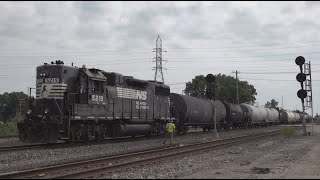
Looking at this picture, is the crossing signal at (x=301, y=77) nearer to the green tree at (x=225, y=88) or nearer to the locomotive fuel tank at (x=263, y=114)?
the locomotive fuel tank at (x=263, y=114)

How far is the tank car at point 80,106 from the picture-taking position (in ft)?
69.6

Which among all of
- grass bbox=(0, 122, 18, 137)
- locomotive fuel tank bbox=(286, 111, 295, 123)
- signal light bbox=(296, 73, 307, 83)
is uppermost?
signal light bbox=(296, 73, 307, 83)

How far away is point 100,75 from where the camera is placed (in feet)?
80.9

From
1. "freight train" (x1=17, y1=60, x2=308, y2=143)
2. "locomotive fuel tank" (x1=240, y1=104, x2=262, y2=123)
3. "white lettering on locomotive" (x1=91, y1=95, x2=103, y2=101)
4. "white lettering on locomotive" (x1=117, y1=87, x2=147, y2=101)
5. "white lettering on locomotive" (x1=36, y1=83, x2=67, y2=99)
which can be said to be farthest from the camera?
"locomotive fuel tank" (x1=240, y1=104, x2=262, y2=123)

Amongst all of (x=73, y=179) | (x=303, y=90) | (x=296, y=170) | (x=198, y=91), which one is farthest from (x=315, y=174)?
(x=198, y=91)

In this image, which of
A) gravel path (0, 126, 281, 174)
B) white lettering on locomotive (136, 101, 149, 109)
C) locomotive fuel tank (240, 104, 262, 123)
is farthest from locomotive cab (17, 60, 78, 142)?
locomotive fuel tank (240, 104, 262, 123)

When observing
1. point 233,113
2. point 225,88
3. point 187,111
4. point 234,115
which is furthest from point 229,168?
point 225,88

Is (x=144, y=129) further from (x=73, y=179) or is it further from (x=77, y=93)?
(x=73, y=179)

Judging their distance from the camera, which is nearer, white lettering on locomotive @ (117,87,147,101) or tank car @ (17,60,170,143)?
tank car @ (17,60,170,143)

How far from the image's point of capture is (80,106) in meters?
22.5

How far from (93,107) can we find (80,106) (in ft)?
3.94

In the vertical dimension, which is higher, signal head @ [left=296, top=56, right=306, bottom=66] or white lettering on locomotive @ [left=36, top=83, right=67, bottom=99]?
signal head @ [left=296, top=56, right=306, bottom=66]

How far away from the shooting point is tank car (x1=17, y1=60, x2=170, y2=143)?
2120cm

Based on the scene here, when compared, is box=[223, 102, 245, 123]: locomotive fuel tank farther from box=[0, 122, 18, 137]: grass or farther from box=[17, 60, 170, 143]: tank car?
box=[0, 122, 18, 137]: grass
